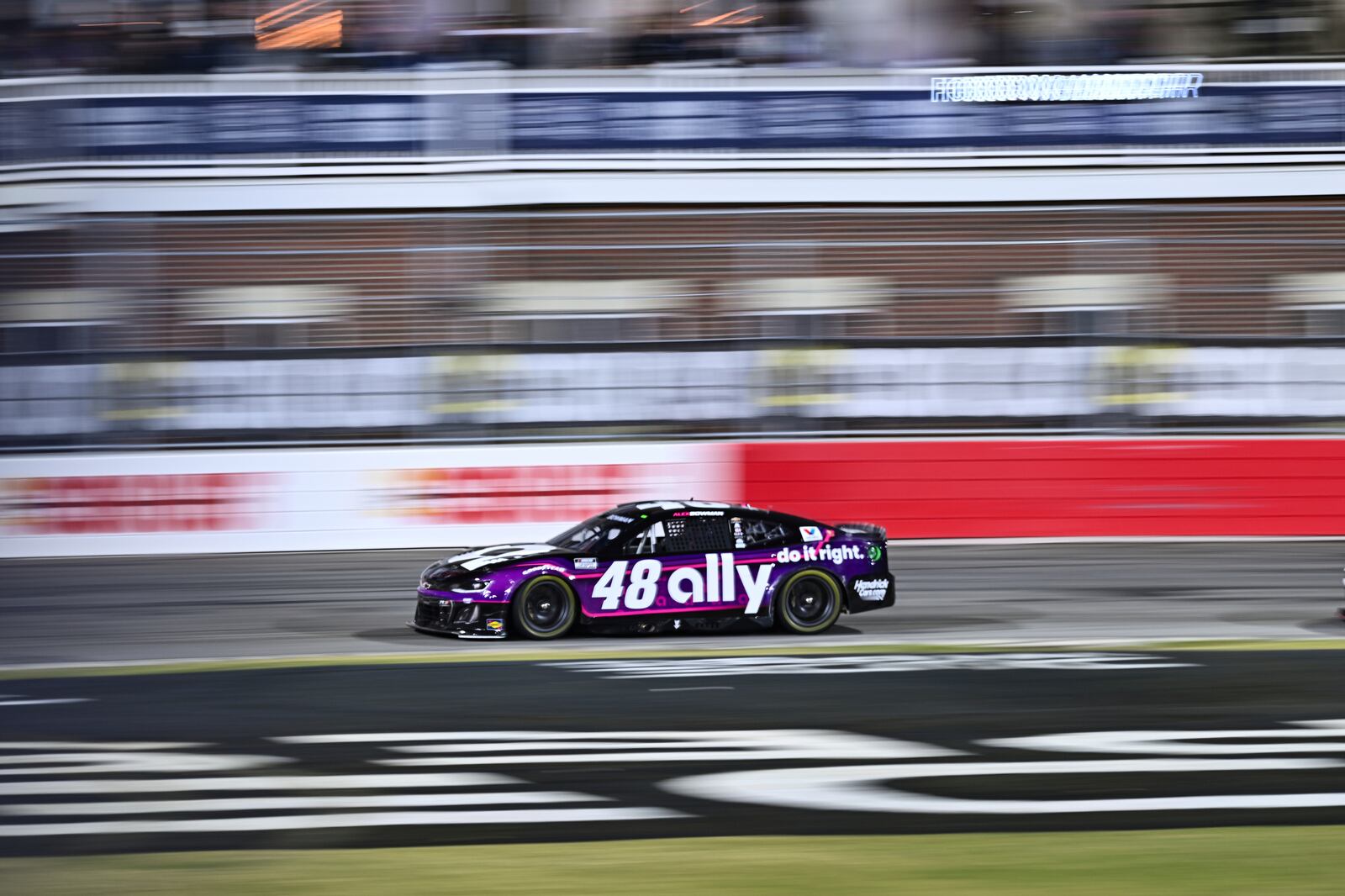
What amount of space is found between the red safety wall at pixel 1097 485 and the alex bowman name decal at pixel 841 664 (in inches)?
246

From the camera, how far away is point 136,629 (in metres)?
12.4

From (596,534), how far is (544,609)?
2.06ft

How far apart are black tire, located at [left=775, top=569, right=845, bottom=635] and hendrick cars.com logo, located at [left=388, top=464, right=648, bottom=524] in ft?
16.1

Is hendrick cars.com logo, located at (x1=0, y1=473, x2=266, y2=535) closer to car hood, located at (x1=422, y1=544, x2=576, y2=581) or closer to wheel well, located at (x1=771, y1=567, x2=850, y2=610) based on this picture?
car hood, located at (x1=422, y1=544, x2=576, y2=581)

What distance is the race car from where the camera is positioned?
451 inches

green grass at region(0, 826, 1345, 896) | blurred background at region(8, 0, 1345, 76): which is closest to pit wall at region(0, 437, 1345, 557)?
blurred background at region(8, 0, 1345, 76)

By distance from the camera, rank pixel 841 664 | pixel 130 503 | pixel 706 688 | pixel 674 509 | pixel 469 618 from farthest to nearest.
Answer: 1. pixel 130 503
2. pixel 674 509
3. pixel 469 618
4. pixel 841 664
5. pixel 706 688

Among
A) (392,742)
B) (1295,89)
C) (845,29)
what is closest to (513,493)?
(845,29)

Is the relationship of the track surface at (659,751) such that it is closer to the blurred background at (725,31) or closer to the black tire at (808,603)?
the black tire at (808,603)

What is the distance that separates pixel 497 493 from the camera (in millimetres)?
16656

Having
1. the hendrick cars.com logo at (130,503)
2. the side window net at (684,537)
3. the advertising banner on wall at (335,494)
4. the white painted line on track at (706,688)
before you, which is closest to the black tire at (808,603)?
the side window net at (684,537)

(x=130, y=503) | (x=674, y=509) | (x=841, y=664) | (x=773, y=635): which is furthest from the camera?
(x=130, y=503)

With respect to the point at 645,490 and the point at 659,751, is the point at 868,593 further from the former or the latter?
the point at 645,490

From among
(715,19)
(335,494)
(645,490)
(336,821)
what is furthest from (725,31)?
(336,821)
